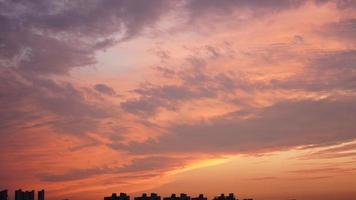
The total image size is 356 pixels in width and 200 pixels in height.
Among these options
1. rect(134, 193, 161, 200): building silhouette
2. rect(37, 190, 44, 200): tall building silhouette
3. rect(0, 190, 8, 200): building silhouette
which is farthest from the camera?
rect(134, 193, 161, 200): building silhouette

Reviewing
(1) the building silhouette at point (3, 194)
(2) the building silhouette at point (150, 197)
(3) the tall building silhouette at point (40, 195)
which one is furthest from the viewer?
(2) the building silhouette at point (150, 197)

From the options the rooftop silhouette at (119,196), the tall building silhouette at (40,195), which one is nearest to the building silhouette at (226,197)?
the rooftop silhouette at (119,196)

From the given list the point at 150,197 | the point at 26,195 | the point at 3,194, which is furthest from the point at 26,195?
the point at 150,197

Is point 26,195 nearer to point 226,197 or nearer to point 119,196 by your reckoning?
point 119,196

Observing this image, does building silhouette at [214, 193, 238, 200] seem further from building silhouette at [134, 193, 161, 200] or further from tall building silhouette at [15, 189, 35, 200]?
tall building silhouette at [15, 189, 35, 200]

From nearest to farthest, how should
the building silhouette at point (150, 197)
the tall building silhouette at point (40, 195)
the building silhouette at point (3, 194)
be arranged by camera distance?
the building silhouette at point (3, 194) → the tall building silhouette at point (40, 195) → the building silhouette at point (150, 197)

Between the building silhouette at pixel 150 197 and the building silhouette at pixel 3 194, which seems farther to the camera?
the building silhouette at pixel 150 197

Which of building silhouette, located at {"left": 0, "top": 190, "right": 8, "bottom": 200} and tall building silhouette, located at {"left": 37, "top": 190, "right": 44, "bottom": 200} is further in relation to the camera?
tall building silhouette, located at {"left": 37, "top": 190, "right": 44, "bottom": 200}

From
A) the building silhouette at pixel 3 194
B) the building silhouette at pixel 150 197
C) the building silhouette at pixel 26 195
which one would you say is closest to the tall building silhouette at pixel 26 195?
the building silhouette at pixel 26 195

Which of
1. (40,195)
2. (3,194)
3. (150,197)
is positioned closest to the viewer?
(3,194)

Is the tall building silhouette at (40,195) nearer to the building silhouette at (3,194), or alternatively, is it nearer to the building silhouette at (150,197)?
the building silhouette at (3,194)

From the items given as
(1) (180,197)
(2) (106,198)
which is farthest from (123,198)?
(1) (180,197)

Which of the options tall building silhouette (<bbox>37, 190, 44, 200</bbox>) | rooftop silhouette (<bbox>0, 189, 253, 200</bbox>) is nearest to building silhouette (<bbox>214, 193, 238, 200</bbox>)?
rooftop silhouette (<bbox>0, 189, 253, 200</bbox>)

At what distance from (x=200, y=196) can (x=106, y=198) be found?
3693 cm
